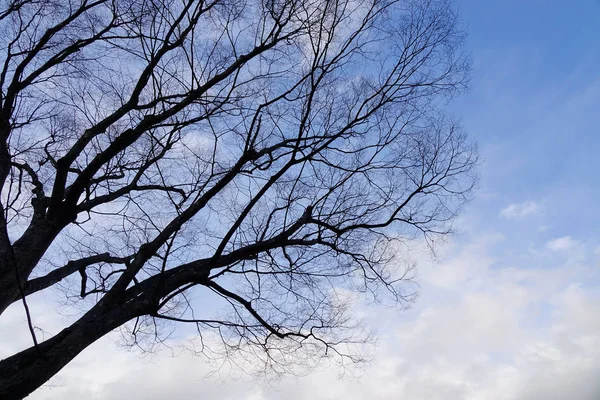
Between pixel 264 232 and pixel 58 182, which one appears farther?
pixel 264 232

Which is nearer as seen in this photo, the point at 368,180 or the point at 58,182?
the point at 58,182

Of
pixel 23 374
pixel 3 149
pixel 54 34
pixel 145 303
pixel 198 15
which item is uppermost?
pixel 54 34

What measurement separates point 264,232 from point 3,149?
333 cm

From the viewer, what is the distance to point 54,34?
21.0 ft

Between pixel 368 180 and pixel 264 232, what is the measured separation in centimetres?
149

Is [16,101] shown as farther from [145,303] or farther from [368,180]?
[368,180]

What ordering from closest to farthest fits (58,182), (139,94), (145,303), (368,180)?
1. (145,303)
2. (58,182)
3. (139,94)
4. (368,180)

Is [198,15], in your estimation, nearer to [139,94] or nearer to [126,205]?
[139,94]

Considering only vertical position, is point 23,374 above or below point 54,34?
below

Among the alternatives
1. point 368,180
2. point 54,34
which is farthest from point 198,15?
point 368,180

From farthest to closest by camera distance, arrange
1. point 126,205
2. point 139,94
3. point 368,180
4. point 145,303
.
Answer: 1. point 126,205
2. point 368,180
3. point 139,94
4. point 145,303

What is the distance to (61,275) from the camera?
6043 mm

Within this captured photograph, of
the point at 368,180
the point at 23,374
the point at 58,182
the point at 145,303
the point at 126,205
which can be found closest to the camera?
the point at 23,374

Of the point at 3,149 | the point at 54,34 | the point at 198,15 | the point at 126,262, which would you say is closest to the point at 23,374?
the point at 126,262
